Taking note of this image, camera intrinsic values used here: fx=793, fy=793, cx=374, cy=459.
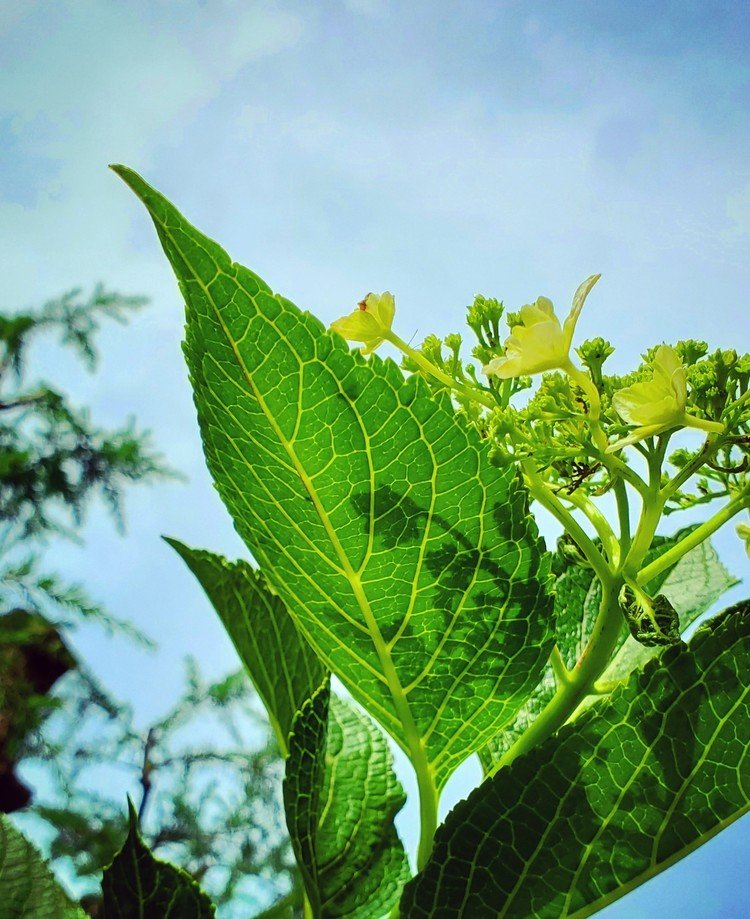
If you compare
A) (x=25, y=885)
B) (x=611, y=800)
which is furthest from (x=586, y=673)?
(x=25, y=885)

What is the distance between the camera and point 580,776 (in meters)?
0.42

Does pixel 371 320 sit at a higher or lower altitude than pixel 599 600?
higher

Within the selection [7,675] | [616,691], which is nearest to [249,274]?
[616,691]

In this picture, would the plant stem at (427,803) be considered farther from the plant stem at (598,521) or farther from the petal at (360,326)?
the petal at (360,326)

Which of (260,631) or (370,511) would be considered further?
(260,631)

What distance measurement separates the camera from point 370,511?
0.45 meters

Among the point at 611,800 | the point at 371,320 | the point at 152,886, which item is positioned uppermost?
the point at 371,320

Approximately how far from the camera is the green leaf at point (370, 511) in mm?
418

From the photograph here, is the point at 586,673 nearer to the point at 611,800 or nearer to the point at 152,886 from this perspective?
the point at 611,800

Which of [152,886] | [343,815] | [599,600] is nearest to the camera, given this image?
[152,886]

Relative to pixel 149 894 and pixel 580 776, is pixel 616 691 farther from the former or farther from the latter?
pixel 149 894

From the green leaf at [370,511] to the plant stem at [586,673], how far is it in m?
0.02

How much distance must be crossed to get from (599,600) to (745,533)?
0.50ft

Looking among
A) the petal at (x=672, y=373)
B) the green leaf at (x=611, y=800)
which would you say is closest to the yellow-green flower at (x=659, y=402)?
the petal at (x=672, y=373)
